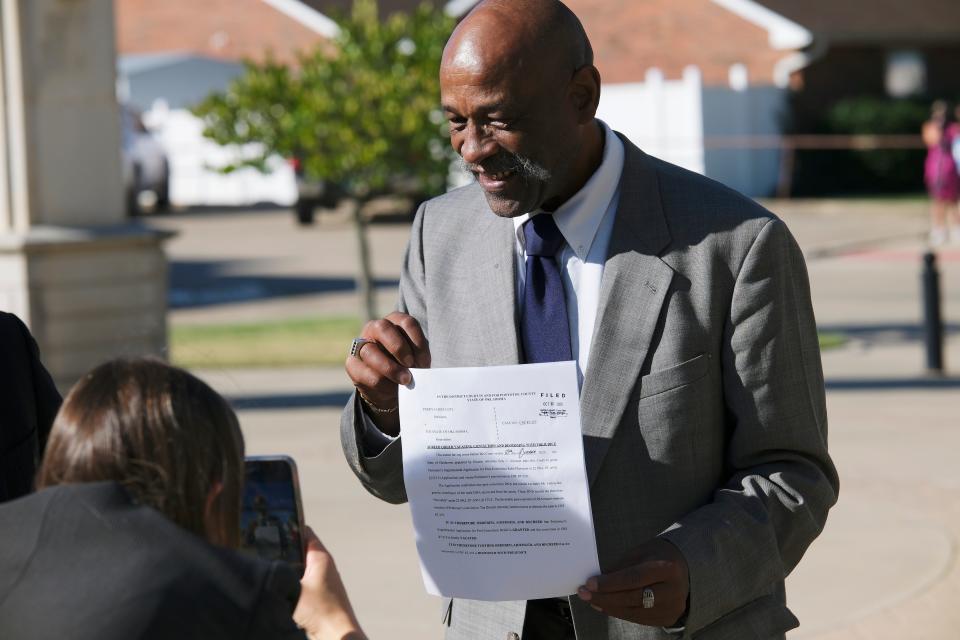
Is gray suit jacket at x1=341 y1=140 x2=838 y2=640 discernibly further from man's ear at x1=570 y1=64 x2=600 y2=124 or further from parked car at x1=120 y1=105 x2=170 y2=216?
parked car at x1=120 y1=105 x2=170 y2=216

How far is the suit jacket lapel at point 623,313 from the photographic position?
2682 mm

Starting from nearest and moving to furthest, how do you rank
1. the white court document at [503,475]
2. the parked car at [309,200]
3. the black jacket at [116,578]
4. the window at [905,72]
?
the black jacket at [116,578] < the white court document at [503,475] < the parked car at [309,200] < the window at [905,72]

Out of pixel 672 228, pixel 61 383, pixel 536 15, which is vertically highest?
pixel 536 15

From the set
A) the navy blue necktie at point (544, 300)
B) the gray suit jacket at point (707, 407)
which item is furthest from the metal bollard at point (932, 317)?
the navy blue necktie at point (544, 300)

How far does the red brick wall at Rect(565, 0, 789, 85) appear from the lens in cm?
3616

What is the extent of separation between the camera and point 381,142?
45.3 ft

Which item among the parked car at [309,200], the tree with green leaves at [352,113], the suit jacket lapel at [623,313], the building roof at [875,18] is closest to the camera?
the suit jacket lapel at [623,313]

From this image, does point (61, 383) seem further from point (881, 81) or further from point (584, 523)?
point (881, 81)

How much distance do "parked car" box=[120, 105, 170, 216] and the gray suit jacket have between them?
27433 millimetres

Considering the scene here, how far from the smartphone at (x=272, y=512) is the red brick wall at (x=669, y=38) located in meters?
34.5

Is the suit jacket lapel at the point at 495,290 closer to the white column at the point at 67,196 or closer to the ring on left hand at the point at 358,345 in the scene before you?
the ring on left hand at the point at 358,345

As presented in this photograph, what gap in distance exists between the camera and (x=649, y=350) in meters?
2.70

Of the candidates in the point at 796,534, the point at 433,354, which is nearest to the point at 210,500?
the point at 433,354

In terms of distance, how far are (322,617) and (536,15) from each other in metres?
1.11
